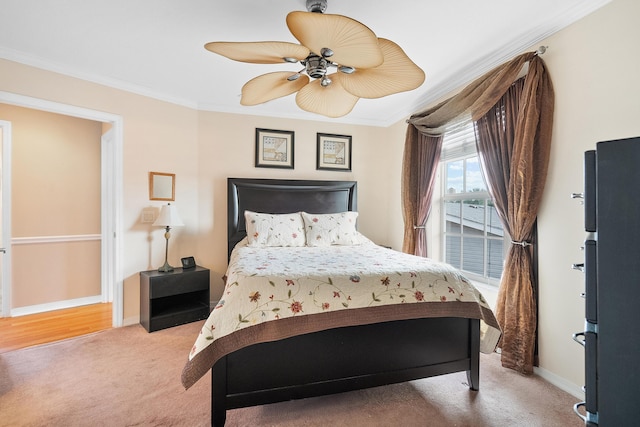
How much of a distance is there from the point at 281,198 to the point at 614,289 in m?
3.24

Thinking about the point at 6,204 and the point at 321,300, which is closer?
the point at 321,300

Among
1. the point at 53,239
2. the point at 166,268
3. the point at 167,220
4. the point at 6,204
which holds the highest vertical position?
the point at 6,204

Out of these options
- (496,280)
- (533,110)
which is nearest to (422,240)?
(496,280)

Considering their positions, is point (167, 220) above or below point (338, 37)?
below

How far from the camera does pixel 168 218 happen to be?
127 inches

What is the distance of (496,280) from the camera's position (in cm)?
288

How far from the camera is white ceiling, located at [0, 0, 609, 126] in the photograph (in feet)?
6.56

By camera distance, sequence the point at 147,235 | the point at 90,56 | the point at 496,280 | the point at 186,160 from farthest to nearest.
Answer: the point at 186,160, the point at 147,235, the point at 496,280, the point at 90,56

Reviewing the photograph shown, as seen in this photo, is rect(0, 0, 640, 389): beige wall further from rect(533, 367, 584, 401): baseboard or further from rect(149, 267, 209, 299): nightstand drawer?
rect(149, 267, 209, 299): nightstand drawer

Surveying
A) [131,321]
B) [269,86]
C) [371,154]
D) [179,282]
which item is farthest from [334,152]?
[131,321]

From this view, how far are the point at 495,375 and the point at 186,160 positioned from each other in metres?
3.75

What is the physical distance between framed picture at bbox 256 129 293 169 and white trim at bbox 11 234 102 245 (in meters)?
2.40

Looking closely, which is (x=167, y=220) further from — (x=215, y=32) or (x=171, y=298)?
(x=215, y=32)

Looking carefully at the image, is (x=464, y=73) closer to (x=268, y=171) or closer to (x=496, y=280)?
(x=496, y=280)
